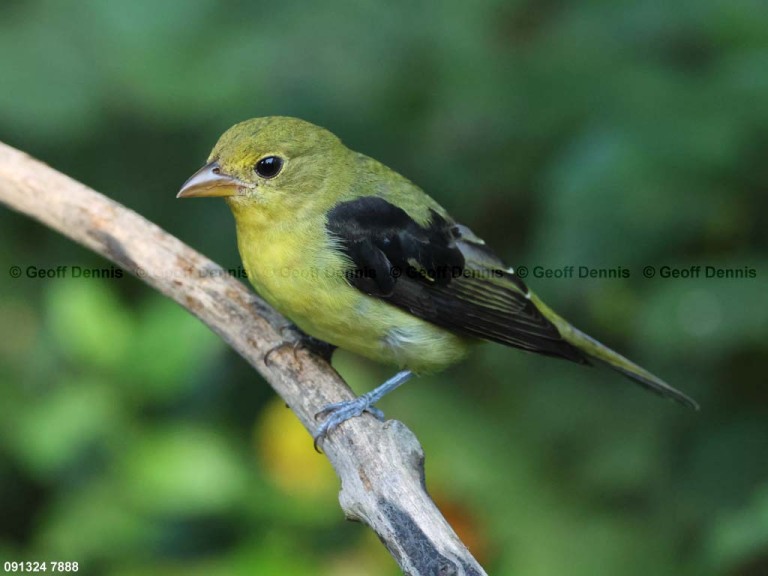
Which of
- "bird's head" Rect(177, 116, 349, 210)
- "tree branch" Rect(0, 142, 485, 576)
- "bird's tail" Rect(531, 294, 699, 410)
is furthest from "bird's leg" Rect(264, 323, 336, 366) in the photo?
"bird's tail" Rect(531, 294, 699, 410)

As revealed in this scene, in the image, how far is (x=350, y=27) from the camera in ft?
14.9

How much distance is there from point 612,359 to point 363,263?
1.14 meters

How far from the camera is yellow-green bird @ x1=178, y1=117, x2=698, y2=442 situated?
3838 millimetres

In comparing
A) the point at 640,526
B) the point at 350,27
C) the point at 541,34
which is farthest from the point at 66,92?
the point at 640,526

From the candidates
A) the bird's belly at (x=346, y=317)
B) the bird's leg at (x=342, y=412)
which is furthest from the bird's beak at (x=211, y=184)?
the bird's leg at (x=342, y=412)

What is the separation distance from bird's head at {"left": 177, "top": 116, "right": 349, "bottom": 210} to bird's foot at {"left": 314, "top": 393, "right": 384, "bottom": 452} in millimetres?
910

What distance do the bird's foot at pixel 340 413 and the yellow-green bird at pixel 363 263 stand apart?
0.15 m

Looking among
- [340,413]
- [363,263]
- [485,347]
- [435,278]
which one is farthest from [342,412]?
[485,347]

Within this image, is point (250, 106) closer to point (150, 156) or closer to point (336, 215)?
point (150, 156)

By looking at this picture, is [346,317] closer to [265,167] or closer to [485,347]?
[265,167]

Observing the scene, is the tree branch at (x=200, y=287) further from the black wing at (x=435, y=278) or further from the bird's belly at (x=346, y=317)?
the black wing at (x=435, y=278)

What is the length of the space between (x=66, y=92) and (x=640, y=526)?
10.1 ft

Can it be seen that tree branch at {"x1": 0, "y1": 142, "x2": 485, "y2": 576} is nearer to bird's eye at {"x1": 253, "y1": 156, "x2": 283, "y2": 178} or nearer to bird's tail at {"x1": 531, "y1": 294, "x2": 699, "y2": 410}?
bird's eye at {"x1": 253, "y1": 156, "x2": 283, "y2": 178}

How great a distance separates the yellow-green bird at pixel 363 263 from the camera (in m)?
3.84
